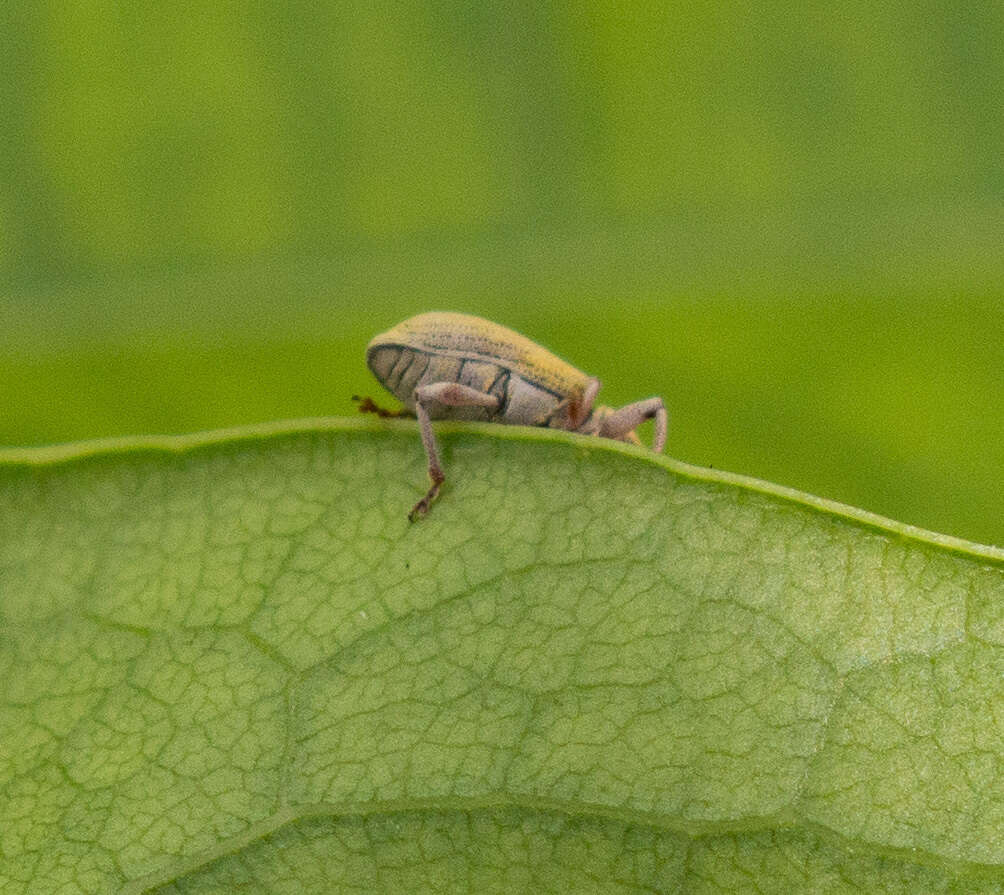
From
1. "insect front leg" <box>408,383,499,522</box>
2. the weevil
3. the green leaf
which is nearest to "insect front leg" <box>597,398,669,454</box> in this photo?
the weevil

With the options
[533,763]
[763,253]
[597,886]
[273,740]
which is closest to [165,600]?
[273,740]

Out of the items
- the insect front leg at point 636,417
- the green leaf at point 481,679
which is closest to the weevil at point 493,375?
the insect front leg at point 636,417

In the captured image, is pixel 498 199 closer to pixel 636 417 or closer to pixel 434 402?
pixel 636 417

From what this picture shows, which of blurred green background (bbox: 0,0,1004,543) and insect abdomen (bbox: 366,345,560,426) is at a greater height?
blurred green background (bbox: 0,0,1004,543)

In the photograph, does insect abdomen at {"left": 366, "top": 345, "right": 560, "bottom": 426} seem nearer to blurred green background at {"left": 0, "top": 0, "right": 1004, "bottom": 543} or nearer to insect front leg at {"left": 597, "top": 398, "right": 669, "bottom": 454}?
insect front leg at {"left": 597, "top": 398, "right": 669, "bottom": 454}

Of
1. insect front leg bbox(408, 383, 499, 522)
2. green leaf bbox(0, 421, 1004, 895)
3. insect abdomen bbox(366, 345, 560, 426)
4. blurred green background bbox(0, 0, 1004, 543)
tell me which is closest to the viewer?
green leaf bbox(0, 421, 1004, 895)

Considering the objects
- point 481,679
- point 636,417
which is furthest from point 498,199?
point 481,679
